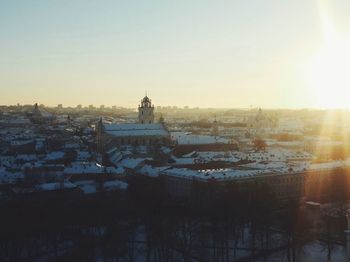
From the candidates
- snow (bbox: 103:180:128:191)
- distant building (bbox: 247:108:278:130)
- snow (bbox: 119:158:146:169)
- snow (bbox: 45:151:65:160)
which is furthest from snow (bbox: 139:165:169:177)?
distant building (bbox: 247:108:278:130)

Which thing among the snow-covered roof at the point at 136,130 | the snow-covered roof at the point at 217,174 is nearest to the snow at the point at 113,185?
the snow-covered roof at the point at 217,174

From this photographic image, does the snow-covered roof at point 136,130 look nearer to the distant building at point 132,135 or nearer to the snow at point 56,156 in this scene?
the distant building at point 132,135

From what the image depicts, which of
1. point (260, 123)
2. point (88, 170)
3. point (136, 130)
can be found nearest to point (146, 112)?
point (136, 130)

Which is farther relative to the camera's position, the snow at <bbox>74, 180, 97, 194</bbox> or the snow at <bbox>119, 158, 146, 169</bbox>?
the snow at <bbox>119, 158, 146, 169</bbox>

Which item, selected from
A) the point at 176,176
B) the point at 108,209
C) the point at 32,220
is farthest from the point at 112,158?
the point at 32,220

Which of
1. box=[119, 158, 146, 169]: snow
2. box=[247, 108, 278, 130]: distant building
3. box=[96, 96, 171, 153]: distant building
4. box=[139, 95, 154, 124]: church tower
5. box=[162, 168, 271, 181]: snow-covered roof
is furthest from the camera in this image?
box=[247, 108, 278, 130]: distant building

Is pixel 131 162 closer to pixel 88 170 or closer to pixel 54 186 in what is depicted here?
pixel 88 170

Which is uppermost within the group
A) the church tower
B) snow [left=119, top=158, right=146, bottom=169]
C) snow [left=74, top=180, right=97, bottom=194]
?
the church tower

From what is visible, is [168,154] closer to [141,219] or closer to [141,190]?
[141,190]

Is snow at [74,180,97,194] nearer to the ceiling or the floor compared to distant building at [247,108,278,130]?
nearer to the floor

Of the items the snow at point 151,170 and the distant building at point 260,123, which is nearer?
the snow at point 151,170

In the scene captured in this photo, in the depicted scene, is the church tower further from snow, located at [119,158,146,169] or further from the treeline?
the treeline

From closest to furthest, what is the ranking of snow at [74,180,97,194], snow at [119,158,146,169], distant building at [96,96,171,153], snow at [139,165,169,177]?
snow at [74,180,97,194], snow at [139,165,169,177], snow at [119,158,146,169], distant building at [96,96,171,153]
